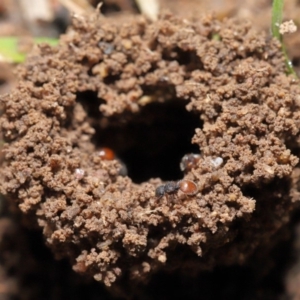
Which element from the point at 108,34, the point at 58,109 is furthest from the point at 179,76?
the point at 58,109

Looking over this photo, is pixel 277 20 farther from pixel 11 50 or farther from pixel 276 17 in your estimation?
pixel 11 50

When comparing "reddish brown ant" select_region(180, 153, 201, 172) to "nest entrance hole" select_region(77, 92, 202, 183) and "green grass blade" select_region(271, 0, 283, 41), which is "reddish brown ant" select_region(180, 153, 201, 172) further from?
"green grass blade" select_region(271, 0, 283, 41)

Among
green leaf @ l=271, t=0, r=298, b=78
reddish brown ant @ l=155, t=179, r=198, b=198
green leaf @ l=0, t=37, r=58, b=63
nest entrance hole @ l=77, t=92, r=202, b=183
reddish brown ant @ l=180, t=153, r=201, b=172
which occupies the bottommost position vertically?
reddish brown ant @ l=155, t=179, r=198, b=198

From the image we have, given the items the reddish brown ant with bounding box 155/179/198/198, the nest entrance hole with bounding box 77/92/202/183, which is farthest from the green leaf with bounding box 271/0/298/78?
the reddish brown ant with bounding box 155/179/198/198

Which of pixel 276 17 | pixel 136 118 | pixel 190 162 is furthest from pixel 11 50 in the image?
pixel 276 17

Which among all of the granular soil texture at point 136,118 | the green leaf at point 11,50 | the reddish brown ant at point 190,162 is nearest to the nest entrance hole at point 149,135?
the granular soil texture at point 136,118
